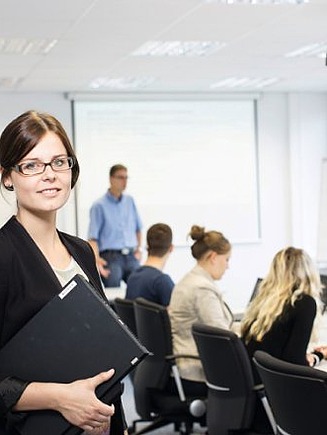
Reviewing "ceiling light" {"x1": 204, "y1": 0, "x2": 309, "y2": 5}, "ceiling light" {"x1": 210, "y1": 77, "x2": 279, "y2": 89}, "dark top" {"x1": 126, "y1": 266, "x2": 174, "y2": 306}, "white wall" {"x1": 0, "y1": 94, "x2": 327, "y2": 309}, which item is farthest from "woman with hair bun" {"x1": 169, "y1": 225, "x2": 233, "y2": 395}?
"white wall" {"x1": 0, "y1": 94, "x2": 327, "y2": 309}

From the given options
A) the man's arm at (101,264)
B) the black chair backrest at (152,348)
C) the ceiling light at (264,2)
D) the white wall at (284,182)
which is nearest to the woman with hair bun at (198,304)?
the black chair backrest at (152,348)

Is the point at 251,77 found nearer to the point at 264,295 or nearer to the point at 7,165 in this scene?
the point at 264,295

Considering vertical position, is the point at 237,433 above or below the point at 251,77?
below

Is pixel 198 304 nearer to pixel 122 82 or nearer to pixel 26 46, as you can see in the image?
pixel 26 46

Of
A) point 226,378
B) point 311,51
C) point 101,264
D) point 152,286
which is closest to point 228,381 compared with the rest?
point 226,378

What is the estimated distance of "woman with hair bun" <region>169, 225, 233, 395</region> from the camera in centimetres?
470

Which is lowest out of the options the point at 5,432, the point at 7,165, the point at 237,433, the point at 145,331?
the point at 237,433

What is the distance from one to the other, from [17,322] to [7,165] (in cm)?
31

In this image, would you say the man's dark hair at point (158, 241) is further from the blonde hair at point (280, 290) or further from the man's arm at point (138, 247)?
the man's arm at point (138, 247)

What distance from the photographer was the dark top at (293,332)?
157 inches

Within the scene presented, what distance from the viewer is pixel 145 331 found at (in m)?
4.76

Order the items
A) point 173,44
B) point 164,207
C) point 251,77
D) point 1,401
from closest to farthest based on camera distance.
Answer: point 1,401 → point 173,44 → point 251,77 → point 164,207

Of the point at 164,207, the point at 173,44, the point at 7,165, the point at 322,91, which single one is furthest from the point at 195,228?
the point at 322,91

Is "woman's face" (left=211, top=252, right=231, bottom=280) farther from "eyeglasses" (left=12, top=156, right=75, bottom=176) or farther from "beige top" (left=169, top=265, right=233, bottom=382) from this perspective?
"eyeglasses" (left=12, top=156, right=75, bottom=176)
